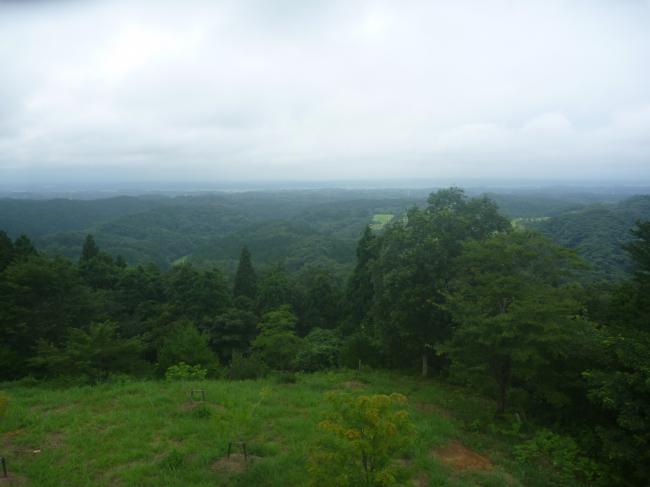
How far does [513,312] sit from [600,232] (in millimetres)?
56988

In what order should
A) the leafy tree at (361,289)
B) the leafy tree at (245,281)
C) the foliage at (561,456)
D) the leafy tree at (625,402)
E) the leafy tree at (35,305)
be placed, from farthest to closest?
the leafy tree at (245,281)
the leafy tree at (361,289)
the leafy tree at (35,305)
the foliage at (561,456)
the leafy tree at (625,402)

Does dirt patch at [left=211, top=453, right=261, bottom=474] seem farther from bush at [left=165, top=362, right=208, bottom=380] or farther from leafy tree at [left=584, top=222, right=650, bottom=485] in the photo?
leafy tree at [left=584, top=222, right=650, bottom=485]

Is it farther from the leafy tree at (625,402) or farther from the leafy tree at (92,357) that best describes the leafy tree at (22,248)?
the leafy tree at (625,402)

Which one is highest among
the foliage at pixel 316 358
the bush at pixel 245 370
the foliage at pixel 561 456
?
the foliage at pixel 561 456

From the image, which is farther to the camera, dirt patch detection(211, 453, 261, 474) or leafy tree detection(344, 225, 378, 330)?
leafy tree detection(344, 225, 378, 330)

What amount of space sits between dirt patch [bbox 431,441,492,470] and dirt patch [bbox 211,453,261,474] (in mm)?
3467

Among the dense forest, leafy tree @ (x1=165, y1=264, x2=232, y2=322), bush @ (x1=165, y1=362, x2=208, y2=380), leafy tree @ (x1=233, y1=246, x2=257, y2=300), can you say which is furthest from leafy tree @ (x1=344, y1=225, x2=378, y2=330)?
bush @ (x1=165, y1=362, x2=208, y2=380)

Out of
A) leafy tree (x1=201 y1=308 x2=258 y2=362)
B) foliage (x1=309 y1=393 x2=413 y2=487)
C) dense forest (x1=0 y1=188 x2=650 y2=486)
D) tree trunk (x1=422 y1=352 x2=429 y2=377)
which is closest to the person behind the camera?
foliage (x1=309 y1=393 x2=413 y2=487)

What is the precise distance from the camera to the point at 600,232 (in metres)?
54.4

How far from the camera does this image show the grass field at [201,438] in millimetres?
6484

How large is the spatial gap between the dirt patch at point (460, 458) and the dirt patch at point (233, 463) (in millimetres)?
3467

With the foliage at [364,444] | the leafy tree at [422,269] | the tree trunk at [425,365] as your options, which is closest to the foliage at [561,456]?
the leafy tree at [422,269]

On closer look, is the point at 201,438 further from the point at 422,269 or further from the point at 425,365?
the point at 425,365

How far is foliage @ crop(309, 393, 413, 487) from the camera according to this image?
463 cm
